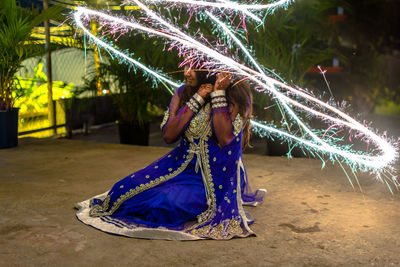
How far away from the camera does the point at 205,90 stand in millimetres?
3285

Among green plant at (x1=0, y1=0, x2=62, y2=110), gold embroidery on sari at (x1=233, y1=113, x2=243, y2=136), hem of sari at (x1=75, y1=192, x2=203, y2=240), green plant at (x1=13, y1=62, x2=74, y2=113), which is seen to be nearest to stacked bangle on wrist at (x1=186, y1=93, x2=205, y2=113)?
gold embroidery on sari at (x1=233, y1=113, x2=243, y2=136)

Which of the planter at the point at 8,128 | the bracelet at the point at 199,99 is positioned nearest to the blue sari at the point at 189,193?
the bracelet at the point at 199,99

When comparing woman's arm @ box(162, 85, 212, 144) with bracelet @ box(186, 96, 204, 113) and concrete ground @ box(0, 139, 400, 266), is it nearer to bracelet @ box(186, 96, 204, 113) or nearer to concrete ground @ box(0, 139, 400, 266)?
bracelet @ box(186, 96, 204, 113)

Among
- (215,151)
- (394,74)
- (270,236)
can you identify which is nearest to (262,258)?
(270,236)

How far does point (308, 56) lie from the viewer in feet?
21.4

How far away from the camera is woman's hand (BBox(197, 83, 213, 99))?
10.8 ft

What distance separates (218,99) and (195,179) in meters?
0.61

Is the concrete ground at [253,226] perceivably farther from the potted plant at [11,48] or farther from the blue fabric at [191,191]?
the potted plant at [11,48]

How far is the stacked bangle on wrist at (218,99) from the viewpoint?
10.5ft

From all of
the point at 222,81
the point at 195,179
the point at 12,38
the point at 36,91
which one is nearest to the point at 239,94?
the point at 222,81

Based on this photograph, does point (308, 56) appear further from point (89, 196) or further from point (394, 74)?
point (394, 74)

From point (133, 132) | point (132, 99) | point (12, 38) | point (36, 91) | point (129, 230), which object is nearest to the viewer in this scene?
point (129, 230)

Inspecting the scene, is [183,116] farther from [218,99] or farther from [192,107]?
[218,99]

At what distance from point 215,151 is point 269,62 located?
314 centimetres
